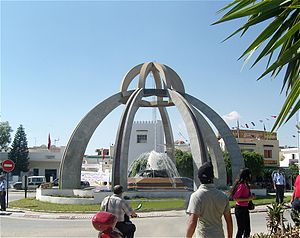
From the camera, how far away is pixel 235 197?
26.3ft

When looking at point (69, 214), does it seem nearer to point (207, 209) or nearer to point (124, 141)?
point (124, 141)

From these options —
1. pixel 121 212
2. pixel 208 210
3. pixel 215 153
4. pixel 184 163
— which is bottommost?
pixel 121 212

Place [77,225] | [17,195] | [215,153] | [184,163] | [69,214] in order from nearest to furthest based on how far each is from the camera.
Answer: [77,225]
[69,214]
[215,153]
[17,195]
[184,163]

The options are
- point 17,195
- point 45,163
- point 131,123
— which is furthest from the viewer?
point 45,163

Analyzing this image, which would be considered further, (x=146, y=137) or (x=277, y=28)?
(x=146, y=137)

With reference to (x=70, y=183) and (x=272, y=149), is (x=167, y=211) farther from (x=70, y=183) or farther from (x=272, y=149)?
(x=272, y=149)

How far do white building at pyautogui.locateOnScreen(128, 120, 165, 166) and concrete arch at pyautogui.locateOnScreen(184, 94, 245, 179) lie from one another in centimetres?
2641

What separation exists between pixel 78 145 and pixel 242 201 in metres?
18.8

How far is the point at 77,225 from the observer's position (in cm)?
1374

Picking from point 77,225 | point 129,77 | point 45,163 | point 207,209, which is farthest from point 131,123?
point 45,163

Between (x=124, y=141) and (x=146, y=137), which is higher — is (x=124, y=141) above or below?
below

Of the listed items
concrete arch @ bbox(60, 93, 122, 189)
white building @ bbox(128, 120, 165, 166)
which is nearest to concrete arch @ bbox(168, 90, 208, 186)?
concrete arch @ bbox(60, 93, 122, 189)

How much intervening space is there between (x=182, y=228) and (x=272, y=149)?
1912 inches

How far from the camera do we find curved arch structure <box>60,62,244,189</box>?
24.7 metres
